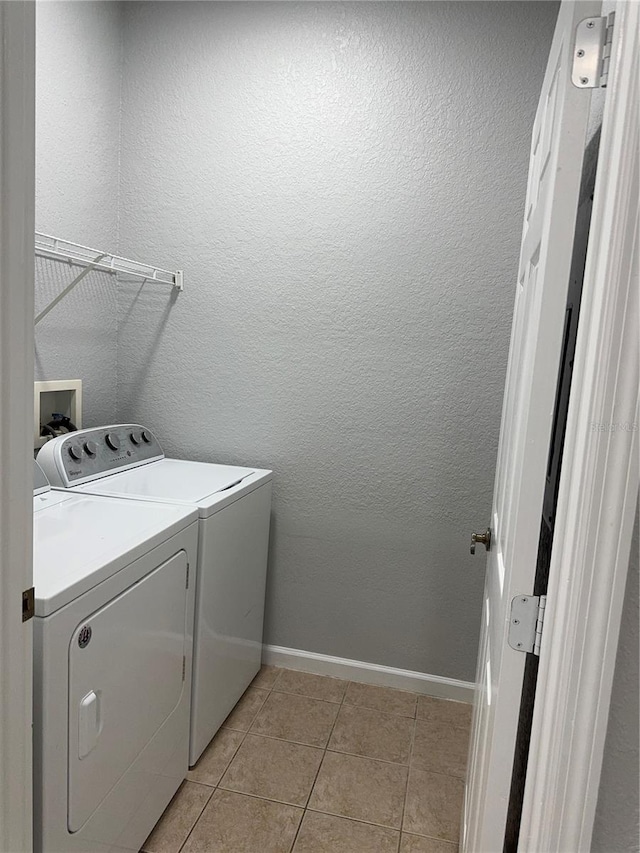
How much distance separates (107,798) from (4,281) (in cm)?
119

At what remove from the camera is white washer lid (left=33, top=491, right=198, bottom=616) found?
1186 mm

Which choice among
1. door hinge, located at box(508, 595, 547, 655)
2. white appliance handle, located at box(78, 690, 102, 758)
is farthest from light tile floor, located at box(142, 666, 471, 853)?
door hinge, located at box(508, 595, 547, 655)

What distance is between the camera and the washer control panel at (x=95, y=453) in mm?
1917

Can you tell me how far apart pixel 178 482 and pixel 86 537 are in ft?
2.14

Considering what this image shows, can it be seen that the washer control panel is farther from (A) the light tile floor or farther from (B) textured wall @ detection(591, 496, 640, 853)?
(B) textured wall @ detection(591, 496, 640, 853)

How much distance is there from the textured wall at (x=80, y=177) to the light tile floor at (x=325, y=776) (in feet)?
4.53

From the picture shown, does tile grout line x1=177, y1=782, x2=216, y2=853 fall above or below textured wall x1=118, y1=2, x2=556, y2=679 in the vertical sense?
below

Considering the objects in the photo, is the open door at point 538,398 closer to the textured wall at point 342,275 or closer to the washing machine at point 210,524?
the washing machine at point 210,524

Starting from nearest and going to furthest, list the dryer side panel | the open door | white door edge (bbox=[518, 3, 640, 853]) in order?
white door edge (bbox=[518, 3, 640, 853]), the open door, the dryer side panel

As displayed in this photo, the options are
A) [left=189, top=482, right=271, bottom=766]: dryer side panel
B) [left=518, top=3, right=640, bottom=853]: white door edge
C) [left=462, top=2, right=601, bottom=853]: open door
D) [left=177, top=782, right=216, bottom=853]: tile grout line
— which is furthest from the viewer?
[left=189, top=482, right=271, bottom=766]: dryer side panel

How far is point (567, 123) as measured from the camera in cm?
83

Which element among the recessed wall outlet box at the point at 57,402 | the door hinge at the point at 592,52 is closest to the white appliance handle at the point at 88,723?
the recessed wall outlet box at the point at 57,402

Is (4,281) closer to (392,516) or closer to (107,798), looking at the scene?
(107,798)

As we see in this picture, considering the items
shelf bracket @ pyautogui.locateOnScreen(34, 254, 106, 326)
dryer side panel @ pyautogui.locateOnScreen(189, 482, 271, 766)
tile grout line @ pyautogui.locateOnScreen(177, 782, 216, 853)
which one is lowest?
tile grout line @ pyautogui.locateOnScreen(177, 782, 216, 853)
